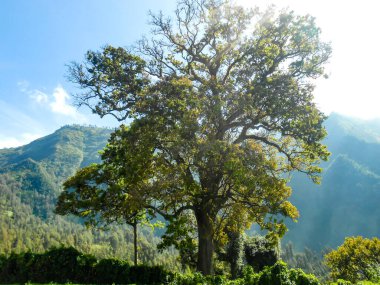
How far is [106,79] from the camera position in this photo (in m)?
27.4

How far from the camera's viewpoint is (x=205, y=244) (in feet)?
88.0

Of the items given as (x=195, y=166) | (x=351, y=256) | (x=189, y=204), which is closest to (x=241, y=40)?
(x=195, y=166)

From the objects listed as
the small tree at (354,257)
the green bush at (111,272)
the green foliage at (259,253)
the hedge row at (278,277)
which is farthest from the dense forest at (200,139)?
the small tree at (354,257)

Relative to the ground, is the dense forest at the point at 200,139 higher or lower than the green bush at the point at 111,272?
higher

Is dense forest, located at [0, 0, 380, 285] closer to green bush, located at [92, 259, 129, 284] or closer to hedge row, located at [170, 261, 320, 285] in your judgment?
green bush, located at [92, 259, 129, 284]

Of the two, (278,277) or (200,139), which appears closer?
(278,277)

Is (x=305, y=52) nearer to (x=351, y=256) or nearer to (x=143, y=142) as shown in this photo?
(x=143, y=142)

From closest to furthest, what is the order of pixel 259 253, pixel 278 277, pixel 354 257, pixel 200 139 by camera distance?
pixel 278 277 → pixel 200 139 → pixel 259 253 → pixel 354 257

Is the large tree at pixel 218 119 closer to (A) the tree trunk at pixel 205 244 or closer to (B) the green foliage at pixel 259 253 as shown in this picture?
(A) the tree trunk at pixel 205 244

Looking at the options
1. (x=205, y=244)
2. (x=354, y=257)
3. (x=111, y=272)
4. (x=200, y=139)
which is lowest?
(x=111, y=272)

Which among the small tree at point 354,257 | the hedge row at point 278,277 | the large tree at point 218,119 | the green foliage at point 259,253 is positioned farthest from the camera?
the small tree at point 354,257

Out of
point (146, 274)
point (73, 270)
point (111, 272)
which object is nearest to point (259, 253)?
point (146, 274)

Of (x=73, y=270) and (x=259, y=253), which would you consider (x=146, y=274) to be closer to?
(x=73, y=270)

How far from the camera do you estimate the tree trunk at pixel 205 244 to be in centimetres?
2633
